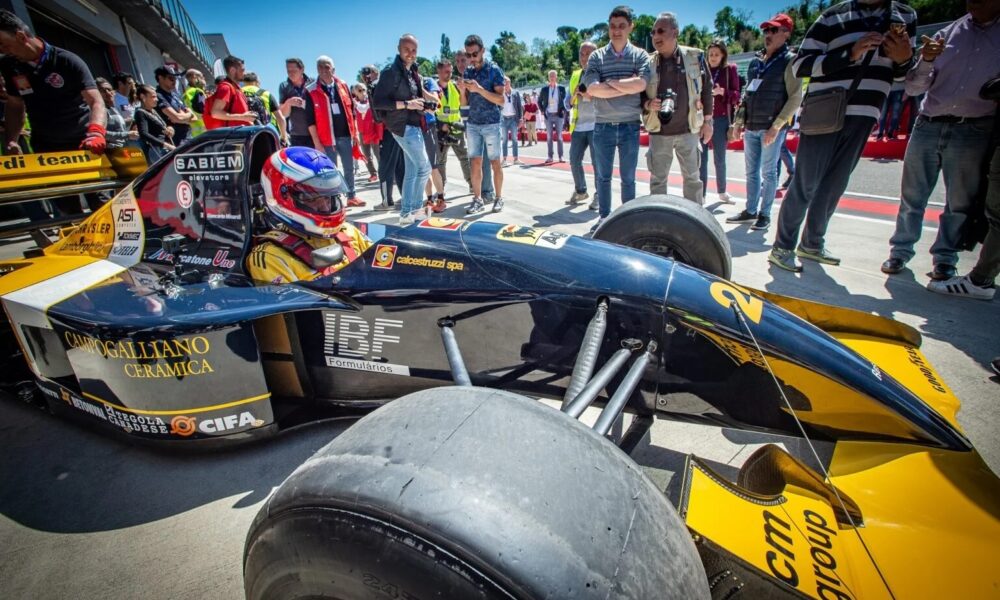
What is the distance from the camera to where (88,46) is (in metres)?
16.9

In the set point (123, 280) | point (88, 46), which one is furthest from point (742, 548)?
point (88, 46)

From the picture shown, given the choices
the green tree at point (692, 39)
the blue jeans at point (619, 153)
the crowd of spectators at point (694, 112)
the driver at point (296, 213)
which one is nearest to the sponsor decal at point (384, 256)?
the driver at point (296, 213)

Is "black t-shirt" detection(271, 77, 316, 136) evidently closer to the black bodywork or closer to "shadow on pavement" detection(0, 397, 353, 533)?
the black bodywork

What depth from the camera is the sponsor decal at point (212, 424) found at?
204 cm

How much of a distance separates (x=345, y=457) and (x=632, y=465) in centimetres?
61

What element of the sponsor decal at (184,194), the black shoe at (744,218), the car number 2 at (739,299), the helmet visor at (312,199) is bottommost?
the black shoe at (744,218)

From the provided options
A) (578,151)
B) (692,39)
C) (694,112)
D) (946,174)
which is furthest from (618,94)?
(692,39)

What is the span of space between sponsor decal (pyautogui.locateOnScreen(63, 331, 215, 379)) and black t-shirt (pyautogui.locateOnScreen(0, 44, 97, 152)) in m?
3.95

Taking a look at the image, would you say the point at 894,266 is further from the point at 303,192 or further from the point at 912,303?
the point at 303,192

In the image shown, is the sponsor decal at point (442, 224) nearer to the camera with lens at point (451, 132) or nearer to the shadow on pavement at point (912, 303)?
the shadow on pavement at point (912, 303)

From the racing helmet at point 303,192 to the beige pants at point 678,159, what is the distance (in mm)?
3117

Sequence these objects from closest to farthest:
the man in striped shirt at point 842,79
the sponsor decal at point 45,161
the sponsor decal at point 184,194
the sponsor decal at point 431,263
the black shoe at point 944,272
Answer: the sponsor decal at point 431,263 → the sponsor decal at point 184,194 → the man in striped shirt at point 842,79 → the black shoe at point 944,272 → the sponsor decal at point 45,161

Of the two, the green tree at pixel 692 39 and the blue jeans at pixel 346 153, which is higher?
the green tree at pixel 692 39

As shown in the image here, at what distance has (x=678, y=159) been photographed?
444 centimetres
